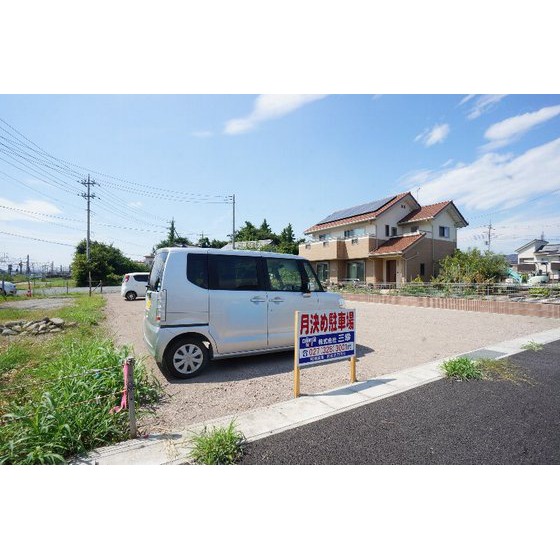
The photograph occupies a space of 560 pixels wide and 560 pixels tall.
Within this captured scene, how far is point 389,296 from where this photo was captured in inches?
573

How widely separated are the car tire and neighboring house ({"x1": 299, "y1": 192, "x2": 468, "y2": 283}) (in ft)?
54.8

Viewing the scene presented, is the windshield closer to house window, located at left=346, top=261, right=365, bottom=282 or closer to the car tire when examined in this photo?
the car tire

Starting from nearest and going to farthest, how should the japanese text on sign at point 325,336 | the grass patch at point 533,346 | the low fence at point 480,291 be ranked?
the japanese text on sign at point 325,336
the grass patch at point 533,346
the low fence at point 480,291

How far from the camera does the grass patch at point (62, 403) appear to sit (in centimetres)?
242

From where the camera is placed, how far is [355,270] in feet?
73.3

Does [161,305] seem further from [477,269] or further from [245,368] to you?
[477,269]

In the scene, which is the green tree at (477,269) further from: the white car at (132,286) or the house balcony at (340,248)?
the white car at (132,286)

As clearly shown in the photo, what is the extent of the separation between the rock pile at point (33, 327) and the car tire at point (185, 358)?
4964 mm

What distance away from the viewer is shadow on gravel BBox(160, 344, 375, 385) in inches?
169

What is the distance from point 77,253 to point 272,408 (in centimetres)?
3924

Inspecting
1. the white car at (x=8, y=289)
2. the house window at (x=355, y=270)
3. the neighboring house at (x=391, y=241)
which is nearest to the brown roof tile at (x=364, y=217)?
the neighboring house at (x=391, y=241)

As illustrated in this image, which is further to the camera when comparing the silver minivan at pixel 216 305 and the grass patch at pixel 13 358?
the grass patch at pixel 13 358

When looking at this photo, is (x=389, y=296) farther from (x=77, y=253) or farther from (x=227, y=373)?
(x=77, y=253)

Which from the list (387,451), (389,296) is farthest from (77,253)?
(387,451)
